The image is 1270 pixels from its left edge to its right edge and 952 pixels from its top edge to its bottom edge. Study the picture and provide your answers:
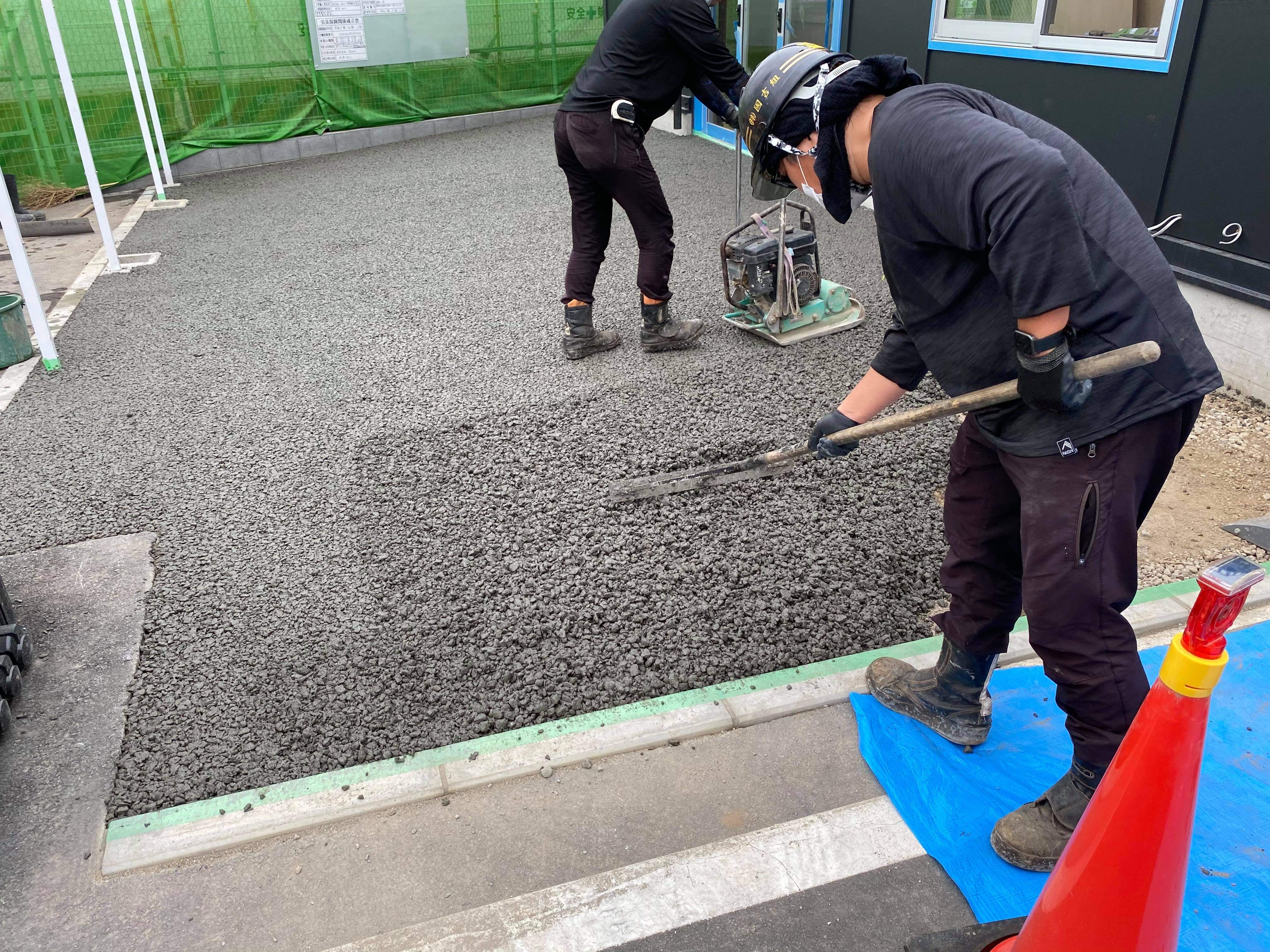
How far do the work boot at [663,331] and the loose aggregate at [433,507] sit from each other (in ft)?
0.34

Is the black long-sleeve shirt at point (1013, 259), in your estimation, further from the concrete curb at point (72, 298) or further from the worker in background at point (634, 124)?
the concrete curb at point (72, 298)

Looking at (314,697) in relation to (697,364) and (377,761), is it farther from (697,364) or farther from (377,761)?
(697,364)

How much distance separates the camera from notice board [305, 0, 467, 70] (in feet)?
35.9

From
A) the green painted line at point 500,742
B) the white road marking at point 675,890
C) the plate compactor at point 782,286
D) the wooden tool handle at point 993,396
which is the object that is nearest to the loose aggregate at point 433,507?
the green painted line at point 500,742

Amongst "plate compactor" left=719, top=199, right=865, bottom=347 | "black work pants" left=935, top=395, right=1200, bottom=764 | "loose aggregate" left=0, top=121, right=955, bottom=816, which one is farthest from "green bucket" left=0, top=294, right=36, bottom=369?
"black work pants" left=935, top=395, right=1200, bottom=764

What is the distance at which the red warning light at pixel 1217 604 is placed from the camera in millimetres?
1246

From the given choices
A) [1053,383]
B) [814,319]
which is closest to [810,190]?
[1053,383]

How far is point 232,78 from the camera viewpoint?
34.9 ft

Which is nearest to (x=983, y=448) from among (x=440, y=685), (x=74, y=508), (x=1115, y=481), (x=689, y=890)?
(x=1115, y=481)

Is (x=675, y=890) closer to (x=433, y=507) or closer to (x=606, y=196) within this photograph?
(x=433, y=507)

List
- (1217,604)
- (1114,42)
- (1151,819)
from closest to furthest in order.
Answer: (1217,604) → (1151,819) → (1114,42)

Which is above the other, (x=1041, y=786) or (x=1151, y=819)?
(x=1151, y=819)

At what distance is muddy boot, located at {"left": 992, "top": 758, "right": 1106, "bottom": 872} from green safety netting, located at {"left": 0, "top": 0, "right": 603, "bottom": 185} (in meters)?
11.0

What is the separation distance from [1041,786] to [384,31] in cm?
1186
